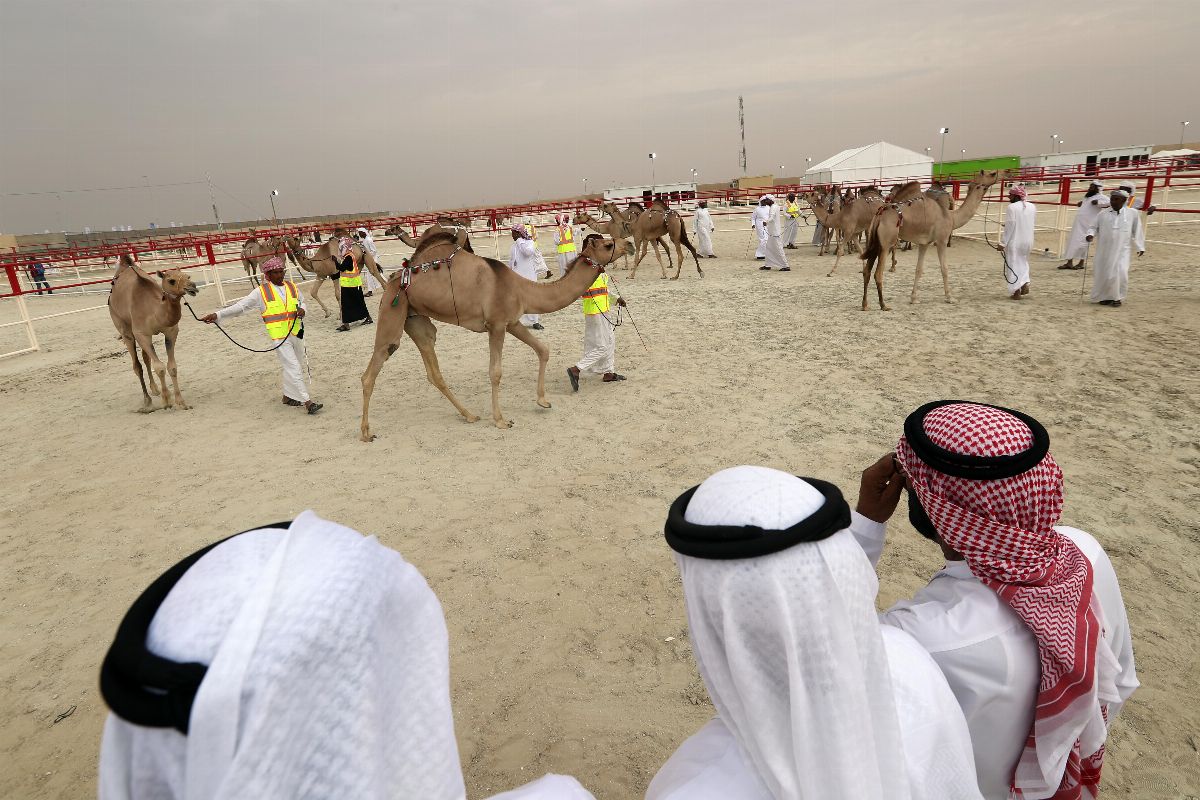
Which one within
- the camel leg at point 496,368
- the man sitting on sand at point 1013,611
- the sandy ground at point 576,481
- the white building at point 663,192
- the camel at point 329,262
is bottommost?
the sandy ground at point 576,481

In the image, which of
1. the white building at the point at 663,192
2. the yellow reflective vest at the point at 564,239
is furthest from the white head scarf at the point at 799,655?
the white building at the point at 663,192

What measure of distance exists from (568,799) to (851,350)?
7.32m

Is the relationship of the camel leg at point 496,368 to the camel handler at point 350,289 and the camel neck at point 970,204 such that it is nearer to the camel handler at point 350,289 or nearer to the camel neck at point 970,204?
the camel handler at point 350,289

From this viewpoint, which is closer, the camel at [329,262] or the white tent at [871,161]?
the camel at [329,262]

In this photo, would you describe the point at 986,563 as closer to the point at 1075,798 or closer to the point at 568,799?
the point at 1075,798

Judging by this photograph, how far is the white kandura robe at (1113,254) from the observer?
8242 millimetres

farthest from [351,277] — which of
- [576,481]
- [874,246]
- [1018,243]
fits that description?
[1018,243]

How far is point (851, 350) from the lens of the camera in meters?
7.53

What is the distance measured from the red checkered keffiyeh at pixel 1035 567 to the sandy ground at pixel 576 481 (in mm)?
1301

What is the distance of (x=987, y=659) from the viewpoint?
4.39 feet

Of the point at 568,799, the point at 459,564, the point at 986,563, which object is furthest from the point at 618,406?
the point at 568,799

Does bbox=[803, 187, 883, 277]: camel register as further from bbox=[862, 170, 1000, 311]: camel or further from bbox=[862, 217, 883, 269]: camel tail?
bbox=[862, 217, 883, 269]: camel tail

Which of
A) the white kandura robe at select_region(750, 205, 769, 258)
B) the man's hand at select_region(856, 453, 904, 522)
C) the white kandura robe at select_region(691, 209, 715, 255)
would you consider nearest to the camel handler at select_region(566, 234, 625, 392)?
the man's hand at select_region(856, 453, 904, 522)

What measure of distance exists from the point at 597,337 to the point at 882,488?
208 inches
